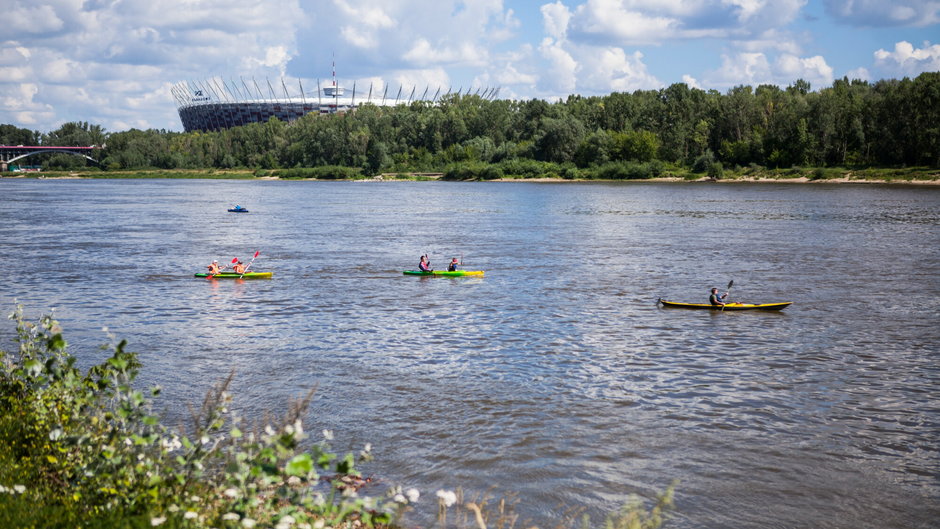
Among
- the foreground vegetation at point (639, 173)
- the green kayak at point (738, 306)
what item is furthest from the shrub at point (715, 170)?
the green kayak at point (738, 306)

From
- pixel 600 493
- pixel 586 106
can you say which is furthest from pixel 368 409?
pixel 586 106

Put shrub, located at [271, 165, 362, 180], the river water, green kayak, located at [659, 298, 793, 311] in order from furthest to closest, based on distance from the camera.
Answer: shrub, located at [271, 165, 362, 180]
green kayak, located at [659, 298, 793, 311]
the river water

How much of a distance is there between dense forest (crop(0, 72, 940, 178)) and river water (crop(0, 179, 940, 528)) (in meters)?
81.8

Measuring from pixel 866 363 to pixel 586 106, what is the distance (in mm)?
166241

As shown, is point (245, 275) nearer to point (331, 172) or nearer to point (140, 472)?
point (140, 472)

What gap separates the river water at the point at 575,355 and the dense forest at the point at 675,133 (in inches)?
3220

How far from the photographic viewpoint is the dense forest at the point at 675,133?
433ft

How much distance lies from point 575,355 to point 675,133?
5649 inches

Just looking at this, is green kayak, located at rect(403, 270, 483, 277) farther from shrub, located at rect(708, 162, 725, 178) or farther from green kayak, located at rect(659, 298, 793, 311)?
shrub, located at rect(708, 162, 725, 178)

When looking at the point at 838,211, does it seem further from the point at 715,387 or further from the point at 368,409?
the point at 368,409

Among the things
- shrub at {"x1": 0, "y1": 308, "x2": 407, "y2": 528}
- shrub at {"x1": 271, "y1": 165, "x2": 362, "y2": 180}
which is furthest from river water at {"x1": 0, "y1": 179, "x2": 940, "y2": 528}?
shrub at {"x1": 271, "y1": 165, "x2": 362, "y2": 180}

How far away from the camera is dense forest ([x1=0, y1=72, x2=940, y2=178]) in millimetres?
132000

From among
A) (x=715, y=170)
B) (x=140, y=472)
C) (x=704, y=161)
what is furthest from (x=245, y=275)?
(x=704, y=161)

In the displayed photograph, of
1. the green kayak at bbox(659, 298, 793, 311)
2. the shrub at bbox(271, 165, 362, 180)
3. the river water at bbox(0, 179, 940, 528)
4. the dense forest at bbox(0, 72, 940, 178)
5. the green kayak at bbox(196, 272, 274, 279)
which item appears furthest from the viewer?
the shrub at bbox(271, 165, 362, 180)
